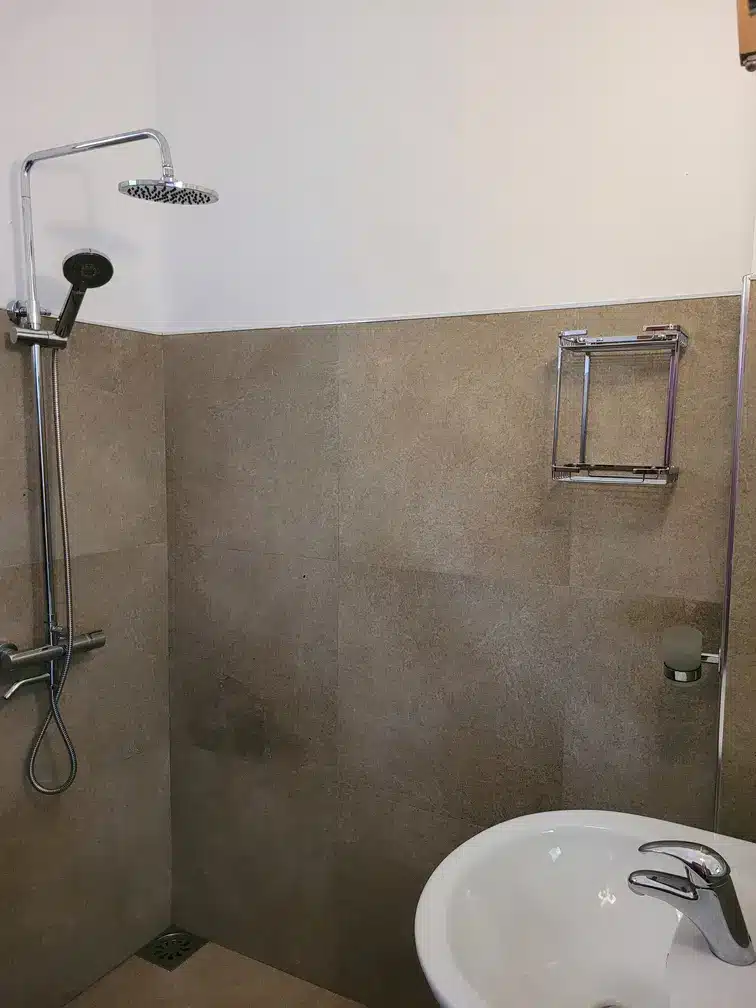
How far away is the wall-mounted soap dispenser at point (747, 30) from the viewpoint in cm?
112

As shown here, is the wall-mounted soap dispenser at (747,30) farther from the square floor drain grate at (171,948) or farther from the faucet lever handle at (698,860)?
the square floor drain grate at (171,948)

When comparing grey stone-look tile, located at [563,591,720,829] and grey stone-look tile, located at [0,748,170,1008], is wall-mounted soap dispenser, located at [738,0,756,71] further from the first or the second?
grey stone-look tile, located at [0,748,170,1008]

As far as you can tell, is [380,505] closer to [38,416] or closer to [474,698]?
[474,698]

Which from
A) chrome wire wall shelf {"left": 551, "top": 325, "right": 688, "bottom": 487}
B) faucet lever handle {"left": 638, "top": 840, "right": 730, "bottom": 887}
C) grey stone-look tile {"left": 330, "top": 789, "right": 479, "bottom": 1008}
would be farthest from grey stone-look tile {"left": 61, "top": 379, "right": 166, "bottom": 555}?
faucet lever handle {"left": 638, "top": 840, "right": 730, "bottom": 887}

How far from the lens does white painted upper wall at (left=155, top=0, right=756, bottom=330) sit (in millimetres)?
1404

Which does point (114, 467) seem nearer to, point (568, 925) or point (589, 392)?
point (589, 392)

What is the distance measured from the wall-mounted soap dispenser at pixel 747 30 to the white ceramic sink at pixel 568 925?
4.14 ft

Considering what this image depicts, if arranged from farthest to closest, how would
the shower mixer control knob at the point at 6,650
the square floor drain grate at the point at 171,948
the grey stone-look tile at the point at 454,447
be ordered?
the square floor drain grate at the point at 171,948 → the shower mixer control knob at the point at 6,650 → the grey stone-look tile at the point at 454,447

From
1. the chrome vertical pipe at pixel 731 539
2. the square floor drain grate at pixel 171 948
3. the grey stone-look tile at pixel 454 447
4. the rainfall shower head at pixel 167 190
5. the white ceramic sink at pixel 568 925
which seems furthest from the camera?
the square floor drain grate at pixel 171 948

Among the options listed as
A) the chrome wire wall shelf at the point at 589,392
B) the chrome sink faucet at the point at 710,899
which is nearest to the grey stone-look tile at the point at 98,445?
the chrome wire wall shelf at the point at 589,392

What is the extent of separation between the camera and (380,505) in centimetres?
179

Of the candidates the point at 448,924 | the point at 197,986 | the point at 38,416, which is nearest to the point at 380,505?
the point at 38,416

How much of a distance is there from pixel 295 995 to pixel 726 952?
1409mm

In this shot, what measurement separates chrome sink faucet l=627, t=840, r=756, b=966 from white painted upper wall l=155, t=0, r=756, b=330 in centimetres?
102
